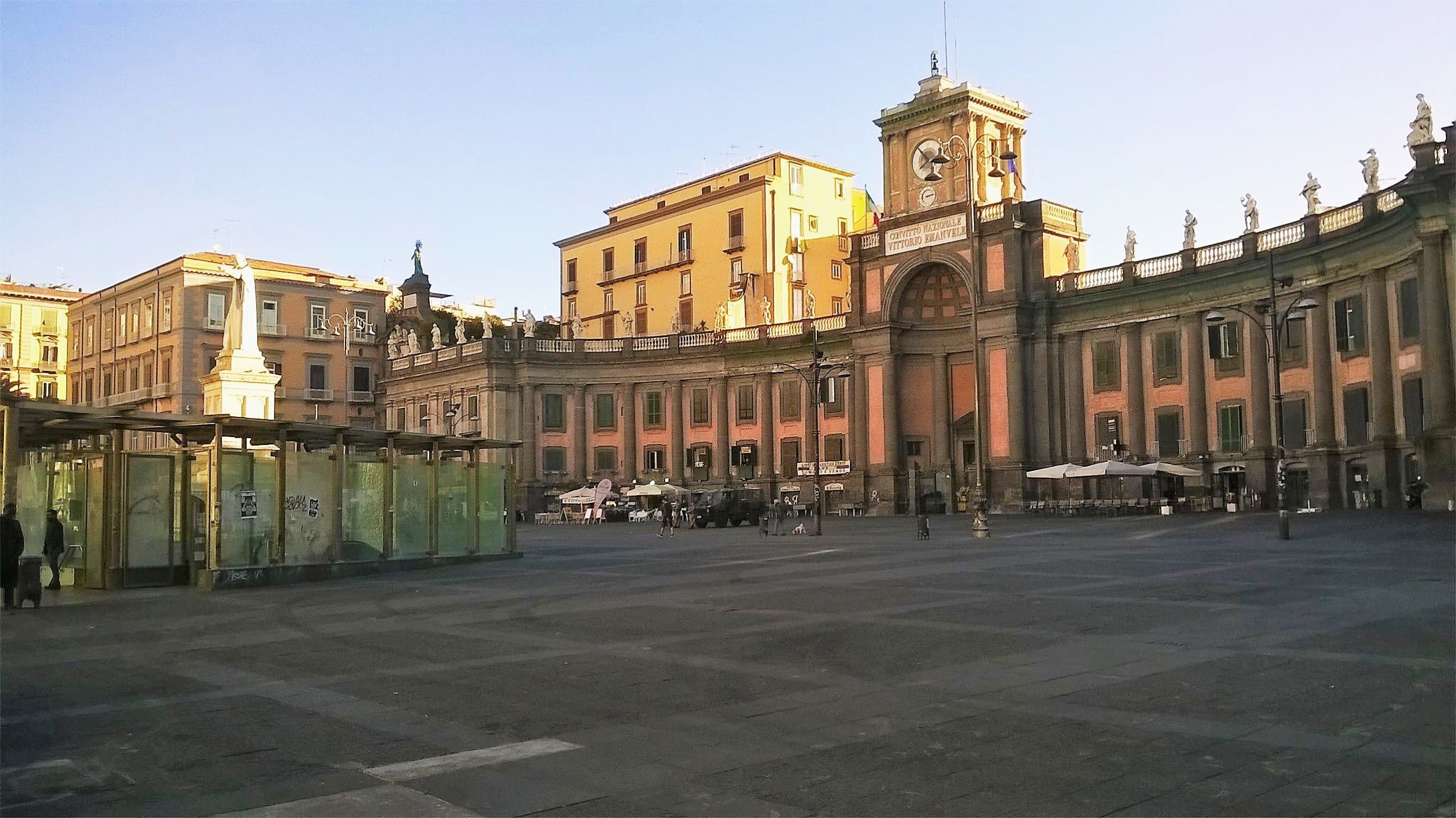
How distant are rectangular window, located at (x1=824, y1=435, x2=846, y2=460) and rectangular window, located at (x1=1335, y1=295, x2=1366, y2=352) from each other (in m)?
27.9

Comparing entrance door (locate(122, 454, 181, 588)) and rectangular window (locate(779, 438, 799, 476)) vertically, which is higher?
rectangular window (locate(779, 438, 799, 476))

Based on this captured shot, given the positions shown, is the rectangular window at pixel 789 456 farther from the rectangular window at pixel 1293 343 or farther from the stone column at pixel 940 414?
the rectangular window at pixel 1293 343

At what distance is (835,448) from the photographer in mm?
68250

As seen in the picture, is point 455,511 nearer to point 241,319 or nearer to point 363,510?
point 363,510

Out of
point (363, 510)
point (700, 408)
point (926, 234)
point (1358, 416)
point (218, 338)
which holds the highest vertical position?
point (926, 234)

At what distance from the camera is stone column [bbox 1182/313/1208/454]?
2080 inches

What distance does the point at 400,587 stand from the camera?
22422 millimetres

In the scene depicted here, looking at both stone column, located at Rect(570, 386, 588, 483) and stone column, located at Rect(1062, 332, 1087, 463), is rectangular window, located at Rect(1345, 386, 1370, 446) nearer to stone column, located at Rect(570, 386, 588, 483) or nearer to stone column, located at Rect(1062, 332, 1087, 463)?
stone column, located at Rect(1062, 332, 1087, 463)

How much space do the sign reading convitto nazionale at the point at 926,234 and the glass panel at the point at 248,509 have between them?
43473mm

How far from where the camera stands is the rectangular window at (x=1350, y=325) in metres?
45.1

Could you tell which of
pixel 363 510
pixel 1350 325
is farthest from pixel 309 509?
pixel 1350 325

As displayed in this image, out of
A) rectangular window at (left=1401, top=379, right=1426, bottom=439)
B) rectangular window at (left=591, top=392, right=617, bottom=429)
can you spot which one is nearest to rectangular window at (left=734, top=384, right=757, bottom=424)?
rectangular window at (left=591, top=392, right=617, bottom=429)

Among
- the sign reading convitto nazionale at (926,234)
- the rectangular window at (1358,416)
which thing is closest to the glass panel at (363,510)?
the rectangular window at (1358,416)

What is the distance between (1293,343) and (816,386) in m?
20.6
